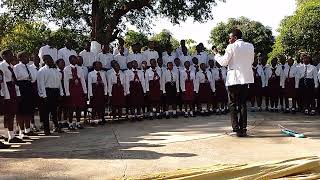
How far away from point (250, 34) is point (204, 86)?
17.1 meters

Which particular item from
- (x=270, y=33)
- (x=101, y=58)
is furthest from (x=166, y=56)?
(x=270, y=33)

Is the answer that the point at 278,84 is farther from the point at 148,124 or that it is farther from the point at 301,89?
the point at 148,124

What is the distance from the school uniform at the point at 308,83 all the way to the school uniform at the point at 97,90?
199 inches

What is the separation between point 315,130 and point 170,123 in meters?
3.26

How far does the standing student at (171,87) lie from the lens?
11893 millimetres

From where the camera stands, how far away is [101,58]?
11.8 metres

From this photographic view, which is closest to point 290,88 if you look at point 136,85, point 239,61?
point 136,85

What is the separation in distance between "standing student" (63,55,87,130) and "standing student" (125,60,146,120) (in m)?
1.45

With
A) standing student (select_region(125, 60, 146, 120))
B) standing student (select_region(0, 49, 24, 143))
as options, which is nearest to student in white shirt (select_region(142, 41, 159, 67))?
standing student (select_region(125, 60, 146, 120))

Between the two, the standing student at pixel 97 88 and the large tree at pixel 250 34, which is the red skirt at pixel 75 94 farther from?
the large tree at pixel 250 34

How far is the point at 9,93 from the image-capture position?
804cm

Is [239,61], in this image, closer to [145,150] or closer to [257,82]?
[145,150]

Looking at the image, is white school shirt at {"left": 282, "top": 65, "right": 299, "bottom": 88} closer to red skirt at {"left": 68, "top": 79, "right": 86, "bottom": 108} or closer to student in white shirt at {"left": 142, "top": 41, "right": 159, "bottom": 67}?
student in white shirt at {"left": 142, "top": 41, "right": 159, "bottom": 67}

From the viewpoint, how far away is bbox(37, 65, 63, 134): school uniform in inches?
371
